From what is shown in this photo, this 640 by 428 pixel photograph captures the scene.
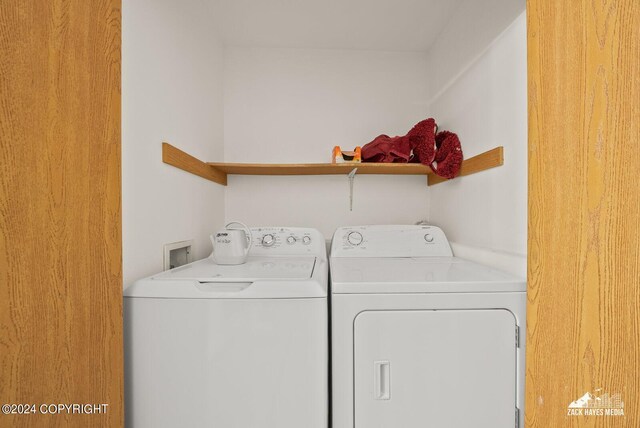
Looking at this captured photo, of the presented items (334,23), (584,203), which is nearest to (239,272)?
(584,203)

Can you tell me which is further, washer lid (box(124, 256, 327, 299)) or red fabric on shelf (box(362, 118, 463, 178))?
red fabric on shelf (box(362, 118, 463, 178))

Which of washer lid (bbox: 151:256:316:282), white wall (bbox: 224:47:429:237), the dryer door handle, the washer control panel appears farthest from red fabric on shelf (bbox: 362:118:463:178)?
the dryer door handle

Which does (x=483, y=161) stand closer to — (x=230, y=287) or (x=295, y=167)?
(x=295, y=167)

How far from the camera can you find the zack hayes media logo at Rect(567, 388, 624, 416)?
0.70 metres

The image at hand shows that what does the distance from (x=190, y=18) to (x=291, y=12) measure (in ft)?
1.85

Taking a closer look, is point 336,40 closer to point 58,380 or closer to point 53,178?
point 53,178

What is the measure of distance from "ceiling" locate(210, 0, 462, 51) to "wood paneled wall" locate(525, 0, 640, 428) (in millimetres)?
1070

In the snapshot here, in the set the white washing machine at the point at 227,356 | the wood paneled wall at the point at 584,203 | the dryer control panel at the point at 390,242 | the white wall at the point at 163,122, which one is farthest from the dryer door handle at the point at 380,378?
the white wall at the point at 163,122

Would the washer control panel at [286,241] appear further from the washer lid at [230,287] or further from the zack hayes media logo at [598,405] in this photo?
the zack hayes media logo at [598,405]

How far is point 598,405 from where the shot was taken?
71 cm

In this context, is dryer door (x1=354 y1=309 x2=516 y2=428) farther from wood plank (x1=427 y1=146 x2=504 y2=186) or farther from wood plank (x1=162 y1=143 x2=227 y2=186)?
wood plank (x1=162 y1=143 x2=227 y2=186)

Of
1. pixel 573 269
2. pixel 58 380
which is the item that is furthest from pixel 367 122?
pixel 58 380

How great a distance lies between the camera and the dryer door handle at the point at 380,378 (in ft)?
3.24

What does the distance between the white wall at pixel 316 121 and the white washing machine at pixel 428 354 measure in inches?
44.7
